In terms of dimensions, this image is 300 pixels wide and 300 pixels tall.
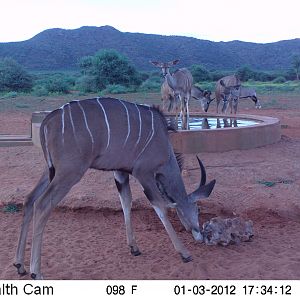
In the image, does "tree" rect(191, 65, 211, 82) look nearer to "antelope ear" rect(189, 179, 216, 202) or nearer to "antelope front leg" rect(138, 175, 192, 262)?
"antelope ear" rect(189, 179, 216, 202)

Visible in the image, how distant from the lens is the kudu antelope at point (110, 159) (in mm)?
4609

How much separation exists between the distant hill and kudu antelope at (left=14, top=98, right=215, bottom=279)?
69.2 m

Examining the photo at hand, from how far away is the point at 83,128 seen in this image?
4.80 meters

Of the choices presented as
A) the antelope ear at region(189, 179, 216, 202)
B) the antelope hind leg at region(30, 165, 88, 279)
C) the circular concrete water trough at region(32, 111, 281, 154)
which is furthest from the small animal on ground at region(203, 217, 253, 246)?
the circular concrete water trough at region(32, 111, 281, 154)

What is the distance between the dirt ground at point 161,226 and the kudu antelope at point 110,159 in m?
0.30

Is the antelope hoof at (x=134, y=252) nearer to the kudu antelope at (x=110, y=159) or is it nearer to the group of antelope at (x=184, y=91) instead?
the kudu antelope at (x=110, y=159)

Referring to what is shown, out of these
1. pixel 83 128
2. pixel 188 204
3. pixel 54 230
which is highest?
pixel 83 128

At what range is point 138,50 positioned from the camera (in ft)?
263

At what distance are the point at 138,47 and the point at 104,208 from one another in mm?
76519

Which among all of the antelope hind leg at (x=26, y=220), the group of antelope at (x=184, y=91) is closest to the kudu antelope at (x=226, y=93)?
the group of antelope at (x=184, y=91)

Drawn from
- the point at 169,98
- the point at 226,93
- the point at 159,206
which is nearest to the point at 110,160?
the point at 159,206

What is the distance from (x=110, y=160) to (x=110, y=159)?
10 mm
